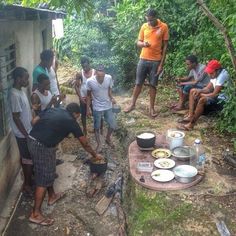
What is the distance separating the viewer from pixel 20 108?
541 cm

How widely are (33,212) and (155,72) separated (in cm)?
415

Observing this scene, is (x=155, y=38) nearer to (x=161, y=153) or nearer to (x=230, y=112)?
(x=230, y=112)

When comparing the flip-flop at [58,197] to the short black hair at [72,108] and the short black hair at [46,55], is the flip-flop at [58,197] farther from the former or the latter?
the short black hair at [46,55]

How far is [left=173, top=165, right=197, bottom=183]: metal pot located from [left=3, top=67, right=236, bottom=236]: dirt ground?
0.17 metres

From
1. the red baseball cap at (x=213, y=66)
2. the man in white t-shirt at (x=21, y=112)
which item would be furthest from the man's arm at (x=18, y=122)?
the red baseball cap at (x=213, y=66)

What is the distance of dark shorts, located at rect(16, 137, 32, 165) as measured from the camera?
223 inches

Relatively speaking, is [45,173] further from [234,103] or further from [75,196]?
[234,103]

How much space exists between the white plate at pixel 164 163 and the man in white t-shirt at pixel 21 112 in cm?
225

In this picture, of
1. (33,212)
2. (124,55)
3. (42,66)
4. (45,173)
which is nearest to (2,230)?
(33,212)

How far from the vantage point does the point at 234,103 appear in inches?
268

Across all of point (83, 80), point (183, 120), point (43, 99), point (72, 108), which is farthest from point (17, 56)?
point (183, 120)

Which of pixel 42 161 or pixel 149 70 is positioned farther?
pixel 149 70

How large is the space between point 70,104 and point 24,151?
4.14 feet

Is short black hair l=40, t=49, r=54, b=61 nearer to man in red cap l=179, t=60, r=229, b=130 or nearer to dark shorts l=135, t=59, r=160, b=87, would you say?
dark shorts l=135, t=59, r=160, b=87
